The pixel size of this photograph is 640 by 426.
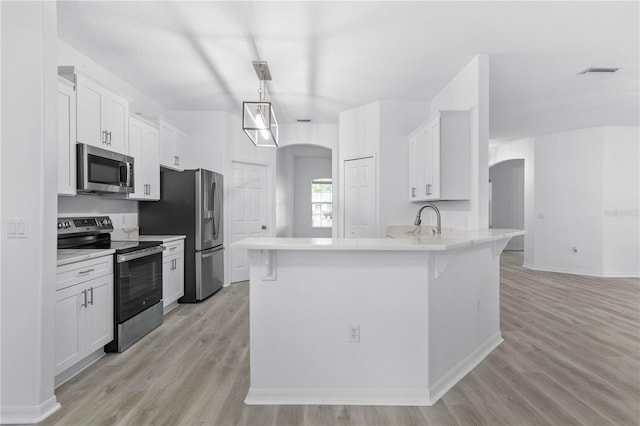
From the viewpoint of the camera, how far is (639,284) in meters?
5.64

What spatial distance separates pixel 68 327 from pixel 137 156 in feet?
7.08

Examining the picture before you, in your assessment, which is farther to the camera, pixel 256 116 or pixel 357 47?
pixel 357 47

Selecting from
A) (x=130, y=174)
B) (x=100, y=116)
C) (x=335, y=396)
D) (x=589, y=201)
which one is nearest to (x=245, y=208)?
(x=130, y=174)

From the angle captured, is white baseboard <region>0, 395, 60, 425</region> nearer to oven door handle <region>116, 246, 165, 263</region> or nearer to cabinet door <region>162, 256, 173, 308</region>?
oven door handle <region>116, 246, 165, 263</region>

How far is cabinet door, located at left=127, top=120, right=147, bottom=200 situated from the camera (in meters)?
3.88

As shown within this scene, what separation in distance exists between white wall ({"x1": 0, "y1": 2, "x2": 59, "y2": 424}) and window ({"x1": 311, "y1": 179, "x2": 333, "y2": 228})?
7639 millimetres

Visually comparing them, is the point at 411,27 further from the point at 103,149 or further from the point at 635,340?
the point at 635,340

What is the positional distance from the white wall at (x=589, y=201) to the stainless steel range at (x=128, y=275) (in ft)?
23.6

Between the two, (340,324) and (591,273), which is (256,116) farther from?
(591,273)

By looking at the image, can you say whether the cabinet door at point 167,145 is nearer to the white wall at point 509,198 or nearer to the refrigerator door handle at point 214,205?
the refrigerator door handle at point 214,205

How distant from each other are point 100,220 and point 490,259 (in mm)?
3907

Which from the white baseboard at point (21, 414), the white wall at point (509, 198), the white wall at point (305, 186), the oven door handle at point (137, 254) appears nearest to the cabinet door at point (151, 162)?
the oven door handle at point (137, 254)

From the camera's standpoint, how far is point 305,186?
9609 mm

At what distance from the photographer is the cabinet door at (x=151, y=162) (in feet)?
13.7
